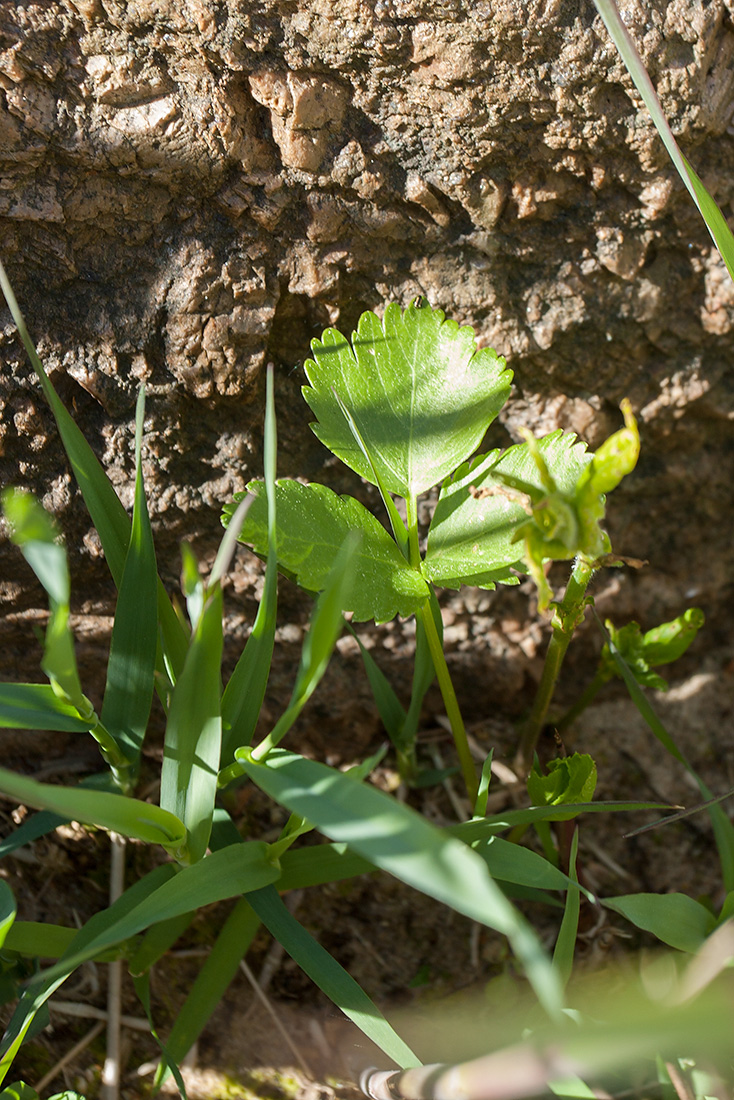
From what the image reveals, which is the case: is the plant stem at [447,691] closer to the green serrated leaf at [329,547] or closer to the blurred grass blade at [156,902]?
the green serrated leaf at [329,547]

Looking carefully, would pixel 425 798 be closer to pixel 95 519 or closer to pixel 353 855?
pixel 353 855

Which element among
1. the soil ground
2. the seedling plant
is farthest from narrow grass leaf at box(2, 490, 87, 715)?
the soil ground

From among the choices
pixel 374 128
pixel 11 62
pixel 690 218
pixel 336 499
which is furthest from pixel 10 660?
pixel 690 218

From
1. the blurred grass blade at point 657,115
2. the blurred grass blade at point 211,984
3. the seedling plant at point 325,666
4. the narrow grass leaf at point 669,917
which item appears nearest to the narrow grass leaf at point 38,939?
the seedling plant at point 325,666

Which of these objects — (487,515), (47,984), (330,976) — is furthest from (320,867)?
(487,515)

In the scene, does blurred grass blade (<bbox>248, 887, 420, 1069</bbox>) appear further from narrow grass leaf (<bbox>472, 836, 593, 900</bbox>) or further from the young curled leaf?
the young curled leaf

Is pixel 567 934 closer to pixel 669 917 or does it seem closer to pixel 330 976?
pixel 669 917
